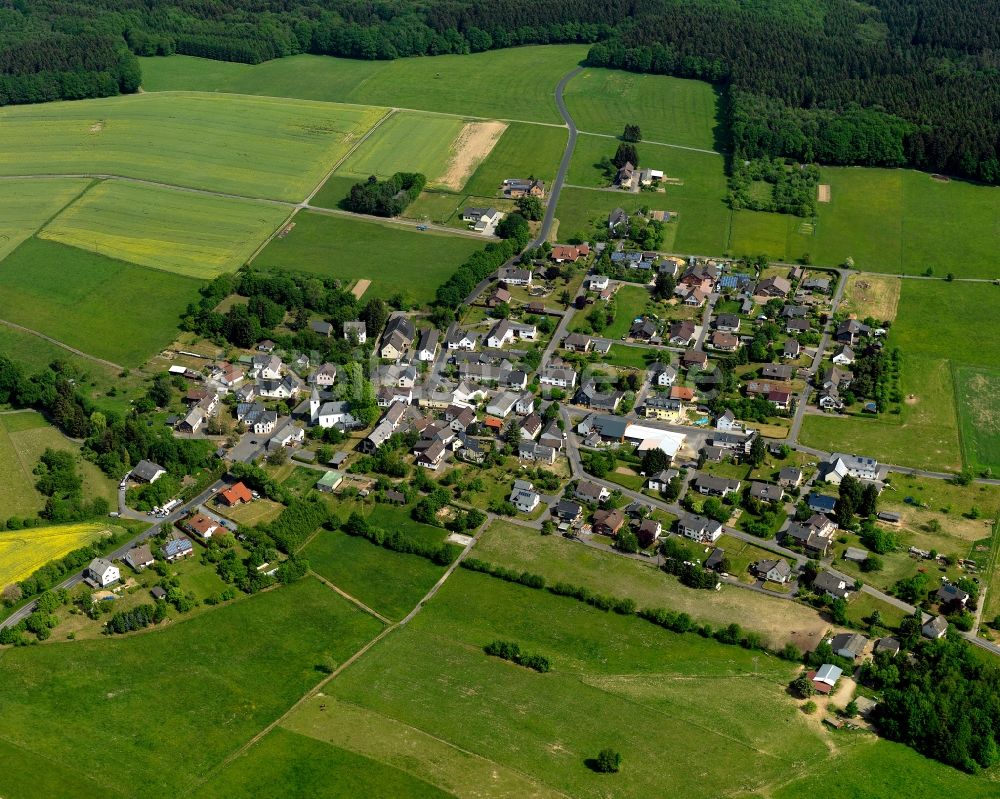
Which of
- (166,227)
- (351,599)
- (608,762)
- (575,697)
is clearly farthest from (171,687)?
(166,227)

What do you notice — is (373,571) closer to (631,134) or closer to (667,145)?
(631,134)

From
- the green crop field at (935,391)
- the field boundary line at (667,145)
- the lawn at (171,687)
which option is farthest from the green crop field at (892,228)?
the lawn at (171,687)

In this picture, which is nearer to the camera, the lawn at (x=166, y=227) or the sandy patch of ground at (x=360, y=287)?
the sandy patch of ground at (x=360, y=287)

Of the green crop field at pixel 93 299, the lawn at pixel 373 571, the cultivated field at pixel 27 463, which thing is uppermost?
the green crop field at pixel 93 299

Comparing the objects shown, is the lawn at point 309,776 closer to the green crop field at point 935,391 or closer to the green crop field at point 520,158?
the green crop field at point 935,391

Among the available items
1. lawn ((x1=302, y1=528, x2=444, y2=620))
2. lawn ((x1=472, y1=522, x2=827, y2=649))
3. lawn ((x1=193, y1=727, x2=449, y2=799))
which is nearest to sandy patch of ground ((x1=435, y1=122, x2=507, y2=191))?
lawn ((x1=302, y1=528, x2=444, y2=620))

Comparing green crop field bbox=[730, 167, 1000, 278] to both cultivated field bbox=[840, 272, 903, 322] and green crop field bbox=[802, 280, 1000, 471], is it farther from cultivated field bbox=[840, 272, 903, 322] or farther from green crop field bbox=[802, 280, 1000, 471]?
green crop field bbox=[802, 280, 1000, 471]

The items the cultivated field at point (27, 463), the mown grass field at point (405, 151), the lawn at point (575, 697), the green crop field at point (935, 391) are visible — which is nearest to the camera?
the lawn at point (575, 697)
